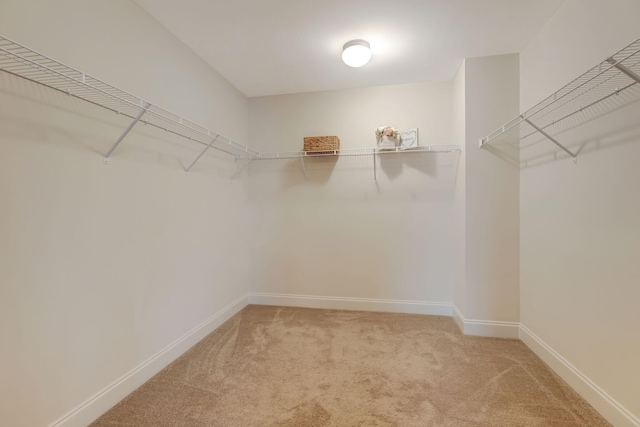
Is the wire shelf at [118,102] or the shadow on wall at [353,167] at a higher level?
the wire shelf at [118,102]

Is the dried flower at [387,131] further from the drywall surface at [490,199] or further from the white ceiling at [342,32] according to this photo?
A: the drywall surface at [490,199]

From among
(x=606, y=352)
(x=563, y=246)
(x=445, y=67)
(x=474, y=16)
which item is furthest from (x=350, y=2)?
(x=606, y=352)

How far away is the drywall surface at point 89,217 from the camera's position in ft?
3.79

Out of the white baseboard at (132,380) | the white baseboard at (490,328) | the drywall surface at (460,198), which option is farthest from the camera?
the drywall surface at (460,198)

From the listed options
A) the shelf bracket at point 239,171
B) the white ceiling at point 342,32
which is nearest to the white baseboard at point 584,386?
the white ceiling at point 342,32

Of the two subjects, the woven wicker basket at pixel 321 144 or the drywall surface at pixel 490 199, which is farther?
the woven wicker basket at pixel 321 144

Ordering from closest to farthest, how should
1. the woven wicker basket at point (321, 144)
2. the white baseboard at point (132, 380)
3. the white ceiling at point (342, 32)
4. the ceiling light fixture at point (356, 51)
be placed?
the white baseboard at point (132, 380) < the white ceiling at point (342, 32) < the ceiling light fixture at point (356, 51) < the woven wicker basket at point (321, 144)

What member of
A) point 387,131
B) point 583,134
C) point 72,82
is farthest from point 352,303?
point 72,82

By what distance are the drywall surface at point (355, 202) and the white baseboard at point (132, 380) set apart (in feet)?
3.08

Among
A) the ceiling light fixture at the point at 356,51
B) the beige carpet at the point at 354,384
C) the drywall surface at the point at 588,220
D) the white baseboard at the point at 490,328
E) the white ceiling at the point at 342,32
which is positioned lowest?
the beige carpet at the point at 354,384

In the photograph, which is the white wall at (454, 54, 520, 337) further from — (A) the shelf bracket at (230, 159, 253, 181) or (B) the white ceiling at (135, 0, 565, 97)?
(A) the shelf bracket at (230, 159, 253, 181)

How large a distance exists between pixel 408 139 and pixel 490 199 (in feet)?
3.02

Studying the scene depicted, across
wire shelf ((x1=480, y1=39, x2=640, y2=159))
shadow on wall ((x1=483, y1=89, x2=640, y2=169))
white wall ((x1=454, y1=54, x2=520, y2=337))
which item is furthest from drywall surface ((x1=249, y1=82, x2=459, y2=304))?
wire shelf ((x1=480, y1=39, x2=640, y2=159))

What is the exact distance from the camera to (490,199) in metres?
2.36
